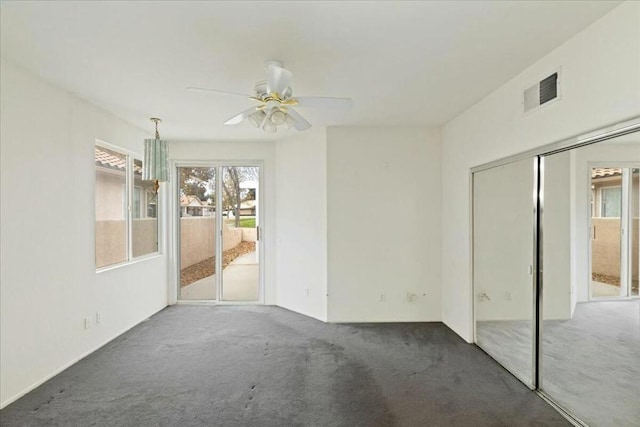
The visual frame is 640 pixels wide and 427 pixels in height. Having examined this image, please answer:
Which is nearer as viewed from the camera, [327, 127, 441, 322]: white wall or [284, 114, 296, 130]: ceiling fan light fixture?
[284, 114, 296, 130]: ceiling fan light fixture

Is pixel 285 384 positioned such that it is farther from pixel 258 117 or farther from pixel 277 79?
pixel 277 79

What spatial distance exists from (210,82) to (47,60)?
1.14 meters

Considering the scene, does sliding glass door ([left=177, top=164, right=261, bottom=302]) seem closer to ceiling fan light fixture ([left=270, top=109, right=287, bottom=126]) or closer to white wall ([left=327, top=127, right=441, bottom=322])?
white wall ([left=327, top=127, right=441, bottom=322])

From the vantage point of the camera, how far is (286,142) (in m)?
4.86

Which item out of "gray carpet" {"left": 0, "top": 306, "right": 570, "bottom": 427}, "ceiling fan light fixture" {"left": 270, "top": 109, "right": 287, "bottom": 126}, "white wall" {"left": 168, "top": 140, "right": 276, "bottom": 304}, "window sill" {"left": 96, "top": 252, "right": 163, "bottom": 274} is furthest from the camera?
"white wall" {"left": 168, "top": 140, "right": 276, "bottom": 304}

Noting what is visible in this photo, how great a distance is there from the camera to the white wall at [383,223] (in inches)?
166

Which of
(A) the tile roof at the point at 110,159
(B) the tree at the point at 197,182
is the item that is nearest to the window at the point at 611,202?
(A) the tile roof at the point at 110,159

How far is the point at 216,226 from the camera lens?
5.11 m

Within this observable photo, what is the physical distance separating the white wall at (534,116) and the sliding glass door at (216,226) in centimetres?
287

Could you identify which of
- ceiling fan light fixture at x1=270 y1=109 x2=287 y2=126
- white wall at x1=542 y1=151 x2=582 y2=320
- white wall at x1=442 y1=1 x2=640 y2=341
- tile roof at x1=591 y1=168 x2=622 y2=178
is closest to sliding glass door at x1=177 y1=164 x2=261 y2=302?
ceiling fan light fixture at x1=270 y1=109 x2=287 y2=126

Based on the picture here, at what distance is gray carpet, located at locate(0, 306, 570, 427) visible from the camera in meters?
2.25

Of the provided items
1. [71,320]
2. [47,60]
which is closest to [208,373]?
[71,320]

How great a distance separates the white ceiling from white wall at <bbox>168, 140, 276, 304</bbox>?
5.83ft

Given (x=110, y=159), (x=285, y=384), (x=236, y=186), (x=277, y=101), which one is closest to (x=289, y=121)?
(x=277, y=101)
